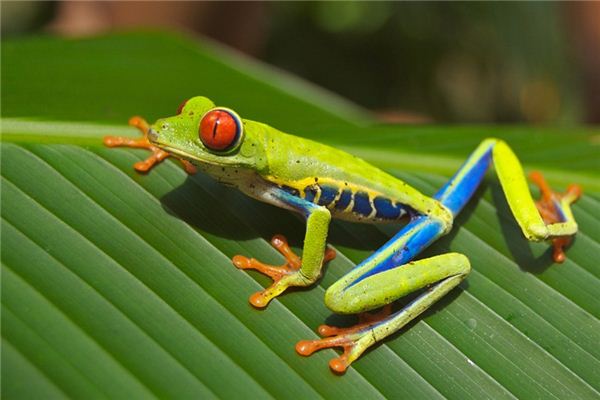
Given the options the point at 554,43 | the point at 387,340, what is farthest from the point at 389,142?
the point at 554,43

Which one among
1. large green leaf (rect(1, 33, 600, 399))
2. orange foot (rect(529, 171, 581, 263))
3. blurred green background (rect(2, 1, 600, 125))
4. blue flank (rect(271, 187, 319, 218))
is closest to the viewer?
large green leaf (rect(1, 33, 600, 399))

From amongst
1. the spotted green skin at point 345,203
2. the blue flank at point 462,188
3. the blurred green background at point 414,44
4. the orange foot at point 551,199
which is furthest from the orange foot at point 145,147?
the blurred green background at point 414,44

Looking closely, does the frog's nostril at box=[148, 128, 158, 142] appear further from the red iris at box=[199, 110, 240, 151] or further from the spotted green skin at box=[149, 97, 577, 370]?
the red iris at box=[199, 110, 240, 151]

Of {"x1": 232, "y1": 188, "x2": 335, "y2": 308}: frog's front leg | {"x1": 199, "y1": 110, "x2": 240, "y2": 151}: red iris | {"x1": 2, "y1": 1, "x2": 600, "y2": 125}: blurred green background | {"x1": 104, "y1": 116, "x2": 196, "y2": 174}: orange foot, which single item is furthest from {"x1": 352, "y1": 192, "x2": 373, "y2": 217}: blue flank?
{"x1": 2, "y1": 1, "x2": 600, "y2": 125}: blurred green background

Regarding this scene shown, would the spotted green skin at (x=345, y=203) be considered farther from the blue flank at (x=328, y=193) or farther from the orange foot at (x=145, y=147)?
the orange foot at (x=145, y=147)

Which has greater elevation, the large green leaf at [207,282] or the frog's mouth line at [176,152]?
the frog's mouth line at [176,152]

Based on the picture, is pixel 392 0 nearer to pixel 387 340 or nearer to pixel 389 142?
pixel 389 142
